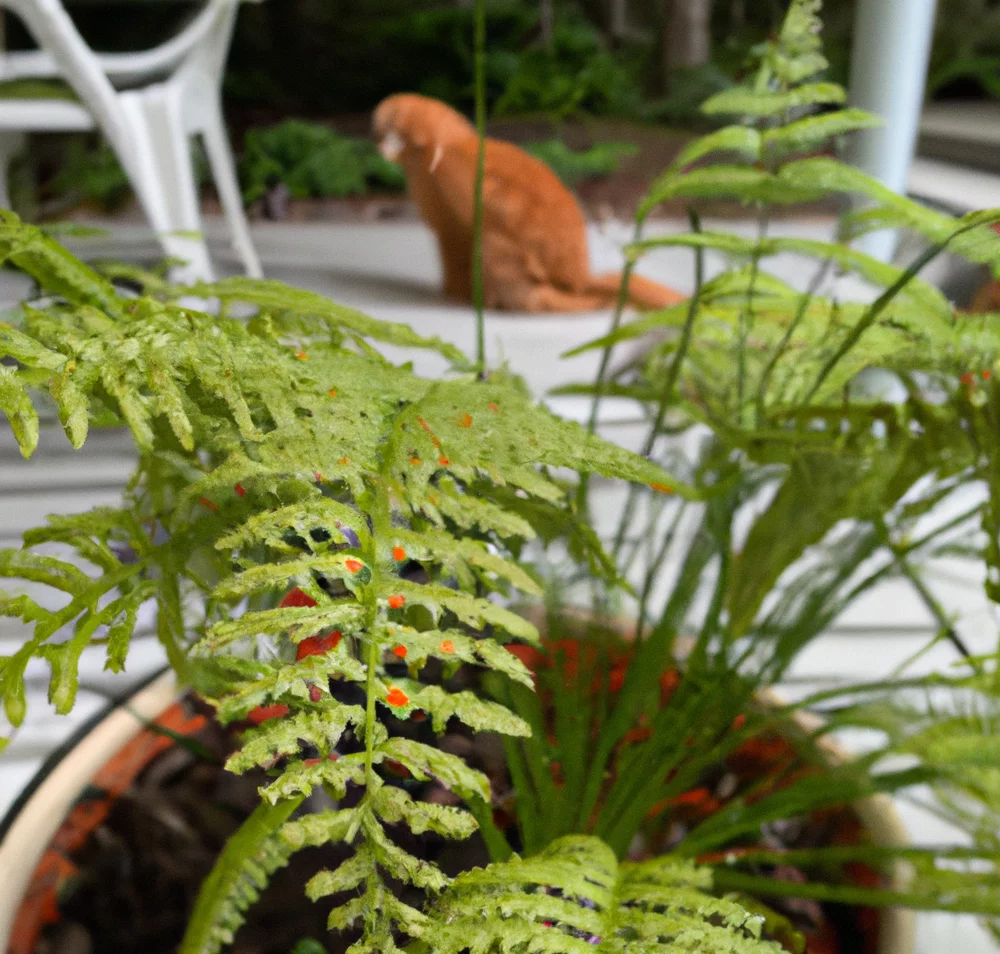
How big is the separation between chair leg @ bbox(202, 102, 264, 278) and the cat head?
296 millimetres

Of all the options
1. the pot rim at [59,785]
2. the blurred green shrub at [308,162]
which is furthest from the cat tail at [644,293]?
the pot rim at [59,785]

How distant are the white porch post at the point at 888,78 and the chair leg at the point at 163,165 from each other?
0.82 meters

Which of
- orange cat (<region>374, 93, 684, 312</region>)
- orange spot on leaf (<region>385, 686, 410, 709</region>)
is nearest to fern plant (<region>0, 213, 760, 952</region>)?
orange spot on leaf (<region>385, 686, 410, 709</region>)

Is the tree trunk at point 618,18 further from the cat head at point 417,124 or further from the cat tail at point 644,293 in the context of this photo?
the cat tail at point 644,293

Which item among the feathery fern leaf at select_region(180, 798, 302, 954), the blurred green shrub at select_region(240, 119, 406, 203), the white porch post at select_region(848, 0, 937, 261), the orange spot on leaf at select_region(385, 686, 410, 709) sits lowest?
the feathery fern leaf at select_region(180, 798, 302, 954)

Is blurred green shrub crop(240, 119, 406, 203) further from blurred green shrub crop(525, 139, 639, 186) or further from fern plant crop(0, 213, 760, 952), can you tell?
fern plant crop(0, 213, 760, 952)

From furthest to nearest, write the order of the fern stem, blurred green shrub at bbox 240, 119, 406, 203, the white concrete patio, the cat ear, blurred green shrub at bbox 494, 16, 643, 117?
blurred green shrub at bbox 240, 119, 406, 203, blurred green shrub at bbox 494, 16, 643, 117, the cat ear, the white concrete patio, the fern stem

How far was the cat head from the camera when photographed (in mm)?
A: 1126

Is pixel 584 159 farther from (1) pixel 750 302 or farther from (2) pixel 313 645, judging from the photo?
(2) pixel 313 645

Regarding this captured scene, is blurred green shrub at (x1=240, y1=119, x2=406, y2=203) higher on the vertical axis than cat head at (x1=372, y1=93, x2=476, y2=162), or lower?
higher

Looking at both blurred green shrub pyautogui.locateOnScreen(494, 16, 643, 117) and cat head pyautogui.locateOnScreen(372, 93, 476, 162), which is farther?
blurred green shrub pyautogui.locateOnScreen(494, 16, 643, 117)

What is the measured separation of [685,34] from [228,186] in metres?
0.73

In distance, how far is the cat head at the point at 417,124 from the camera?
1.13 meters

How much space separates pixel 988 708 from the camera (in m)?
0.40
